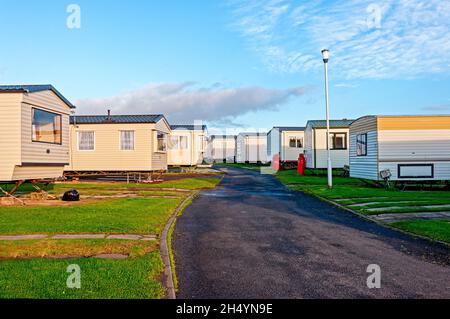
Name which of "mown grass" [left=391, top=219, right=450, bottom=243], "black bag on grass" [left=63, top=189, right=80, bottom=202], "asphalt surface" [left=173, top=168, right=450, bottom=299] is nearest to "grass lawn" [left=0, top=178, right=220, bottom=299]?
"asphalt surface" [left=173, top=168, right=450, bottom=299]

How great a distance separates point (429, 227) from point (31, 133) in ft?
45.7

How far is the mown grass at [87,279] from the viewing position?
440cm

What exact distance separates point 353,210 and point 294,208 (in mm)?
2022

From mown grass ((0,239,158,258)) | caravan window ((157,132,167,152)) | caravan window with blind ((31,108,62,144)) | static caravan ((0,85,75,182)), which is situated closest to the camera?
mown grass ((0,239,158,258))

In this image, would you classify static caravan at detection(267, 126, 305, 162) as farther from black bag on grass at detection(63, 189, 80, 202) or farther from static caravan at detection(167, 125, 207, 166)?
black bag on grass at detection(63, 189, 80, 202)

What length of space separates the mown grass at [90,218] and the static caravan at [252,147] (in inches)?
1759

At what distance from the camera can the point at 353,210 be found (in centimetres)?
1198

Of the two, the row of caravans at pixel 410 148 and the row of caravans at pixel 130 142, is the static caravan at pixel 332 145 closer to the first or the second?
the row of caravans at pixel 130 142

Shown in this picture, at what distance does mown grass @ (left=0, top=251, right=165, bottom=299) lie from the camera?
440cm

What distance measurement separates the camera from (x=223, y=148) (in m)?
69.8

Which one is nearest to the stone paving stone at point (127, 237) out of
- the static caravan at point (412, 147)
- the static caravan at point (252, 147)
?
the static caravan at point (412, 147)

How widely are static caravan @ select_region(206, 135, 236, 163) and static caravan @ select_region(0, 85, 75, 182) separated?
50.4 meters

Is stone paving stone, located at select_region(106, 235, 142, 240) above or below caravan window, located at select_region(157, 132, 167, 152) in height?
below
